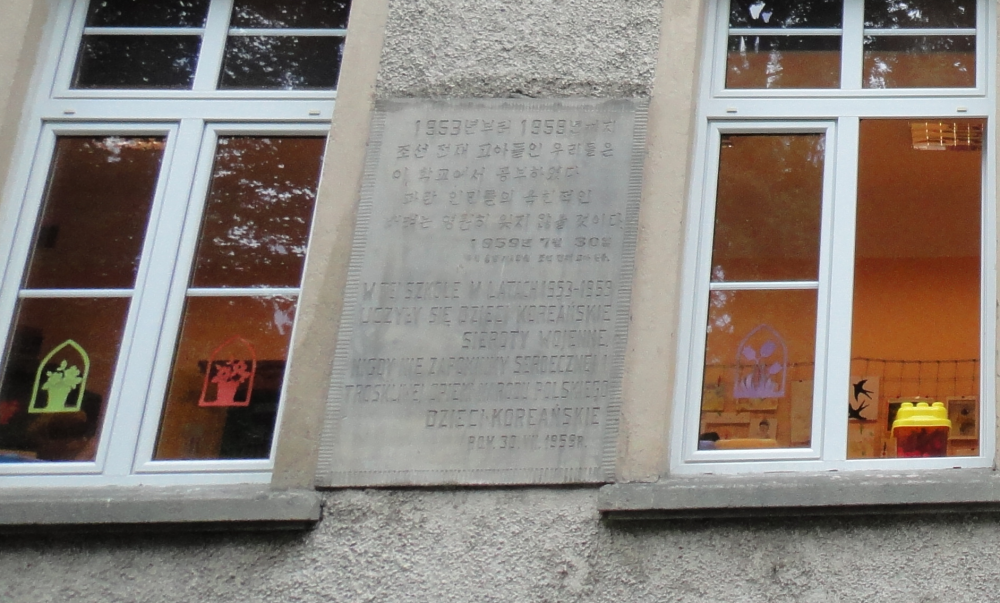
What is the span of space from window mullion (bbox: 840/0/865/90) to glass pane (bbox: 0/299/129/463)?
2693 millimetres

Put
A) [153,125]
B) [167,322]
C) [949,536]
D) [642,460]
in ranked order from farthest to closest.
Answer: [153,125]
[167,322]
[642,460]
[949,536]

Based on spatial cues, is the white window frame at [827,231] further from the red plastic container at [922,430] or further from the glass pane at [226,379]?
the glass pane at [226,379]

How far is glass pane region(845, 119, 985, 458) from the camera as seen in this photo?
193 inches

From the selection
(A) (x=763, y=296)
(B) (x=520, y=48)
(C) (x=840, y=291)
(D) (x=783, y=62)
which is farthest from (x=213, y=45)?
(C) (x=840, y=291)

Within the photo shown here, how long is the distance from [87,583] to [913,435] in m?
2.65

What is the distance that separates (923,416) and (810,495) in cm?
66

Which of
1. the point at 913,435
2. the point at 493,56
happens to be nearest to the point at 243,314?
the point at 493,56

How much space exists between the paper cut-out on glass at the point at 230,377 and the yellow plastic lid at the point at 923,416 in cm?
215

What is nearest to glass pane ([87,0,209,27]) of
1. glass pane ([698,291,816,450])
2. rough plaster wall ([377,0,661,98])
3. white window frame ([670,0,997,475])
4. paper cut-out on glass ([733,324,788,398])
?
rough plaster wall ([377,0,661,98])

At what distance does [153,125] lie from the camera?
5.62 meters

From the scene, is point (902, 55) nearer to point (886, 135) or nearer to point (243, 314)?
→ point (886, 135)

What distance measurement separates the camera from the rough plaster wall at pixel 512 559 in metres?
4.37

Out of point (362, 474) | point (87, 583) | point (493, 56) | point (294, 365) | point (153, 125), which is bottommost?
point (87, 583)

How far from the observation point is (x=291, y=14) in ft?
19.4
